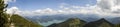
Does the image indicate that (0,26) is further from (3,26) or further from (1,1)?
(1,1)

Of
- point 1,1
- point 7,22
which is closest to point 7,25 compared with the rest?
point 7,22

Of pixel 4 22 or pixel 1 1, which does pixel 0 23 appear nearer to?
pixel 4 22

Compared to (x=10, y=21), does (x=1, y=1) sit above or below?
above

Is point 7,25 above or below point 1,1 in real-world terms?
below

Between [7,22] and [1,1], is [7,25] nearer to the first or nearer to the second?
[7,22]

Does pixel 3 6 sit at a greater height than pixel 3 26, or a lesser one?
greater

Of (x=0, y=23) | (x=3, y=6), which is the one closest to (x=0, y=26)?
(x=0, y=23)
